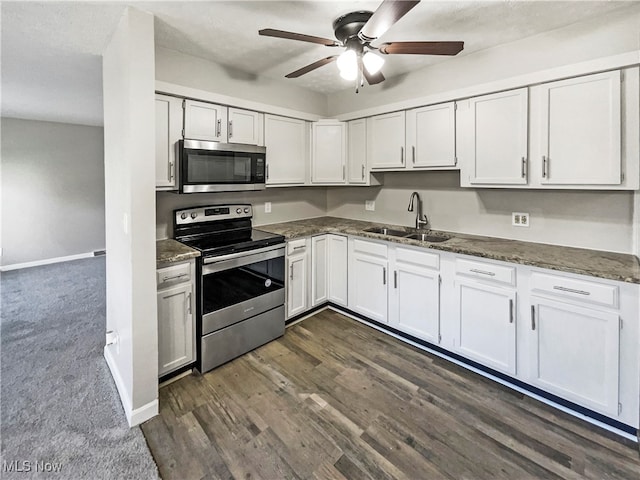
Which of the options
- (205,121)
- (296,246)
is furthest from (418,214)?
(205,121)

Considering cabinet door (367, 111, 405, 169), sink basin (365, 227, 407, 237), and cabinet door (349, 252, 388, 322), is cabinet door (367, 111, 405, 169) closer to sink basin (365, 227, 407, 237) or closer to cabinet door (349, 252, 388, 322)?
sink basin (365, 227, 407, 237)

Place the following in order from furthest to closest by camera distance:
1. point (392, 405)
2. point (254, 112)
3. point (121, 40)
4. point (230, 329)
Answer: point (254, 112) → point (230, 329) → point (392, 405) → point (121, 40)

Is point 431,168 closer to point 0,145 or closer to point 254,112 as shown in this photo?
point 254,112

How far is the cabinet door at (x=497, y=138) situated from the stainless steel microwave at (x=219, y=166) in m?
1.76

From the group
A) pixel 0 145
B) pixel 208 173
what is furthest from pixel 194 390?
pixel 0 145

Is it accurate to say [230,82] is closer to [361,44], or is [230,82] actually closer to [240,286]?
[361,44]

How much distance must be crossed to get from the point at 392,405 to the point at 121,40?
2.71 meters

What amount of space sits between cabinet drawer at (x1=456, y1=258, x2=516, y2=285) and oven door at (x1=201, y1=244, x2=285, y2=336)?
146cm

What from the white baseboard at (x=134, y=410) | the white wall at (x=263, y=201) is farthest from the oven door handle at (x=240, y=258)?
the white baseboard at (x=134, y=410)

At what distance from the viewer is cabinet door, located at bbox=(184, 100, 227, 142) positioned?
251 cm

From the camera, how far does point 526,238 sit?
2.53m

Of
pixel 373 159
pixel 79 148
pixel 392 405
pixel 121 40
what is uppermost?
pixel 79 148

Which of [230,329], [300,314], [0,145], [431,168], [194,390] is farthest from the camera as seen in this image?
[0,145]

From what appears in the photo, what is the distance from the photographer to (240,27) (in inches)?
82.3
